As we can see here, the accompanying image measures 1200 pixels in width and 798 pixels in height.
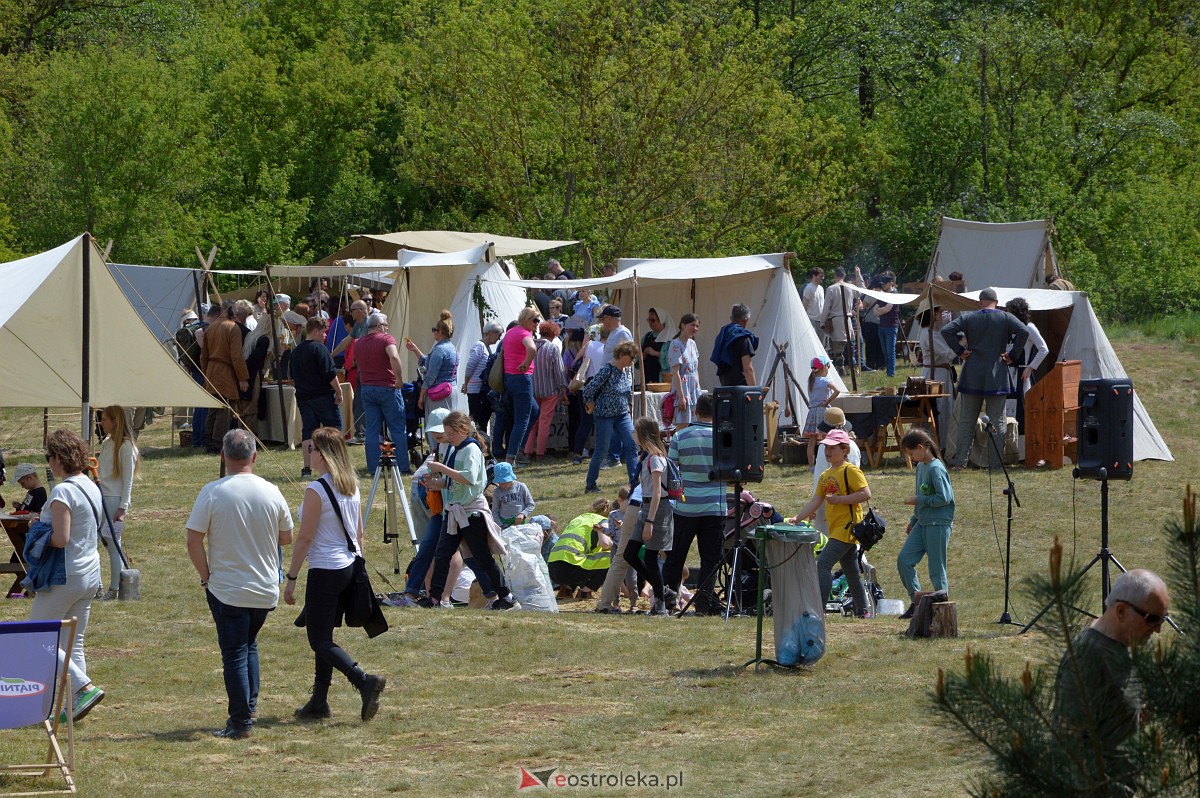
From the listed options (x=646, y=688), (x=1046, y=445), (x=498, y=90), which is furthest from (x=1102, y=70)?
(x=646, y=688)

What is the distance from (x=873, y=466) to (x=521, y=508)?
Result: 250 inches

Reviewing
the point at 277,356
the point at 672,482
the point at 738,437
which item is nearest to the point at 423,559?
the point at 672,482

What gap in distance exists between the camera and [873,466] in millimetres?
16547

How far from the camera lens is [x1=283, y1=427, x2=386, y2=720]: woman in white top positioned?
7.42 meters

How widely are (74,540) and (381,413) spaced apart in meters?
8.10

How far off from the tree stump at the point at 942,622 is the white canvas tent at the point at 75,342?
21.0 ft

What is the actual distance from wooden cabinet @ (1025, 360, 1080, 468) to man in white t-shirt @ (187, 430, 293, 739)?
10671mm

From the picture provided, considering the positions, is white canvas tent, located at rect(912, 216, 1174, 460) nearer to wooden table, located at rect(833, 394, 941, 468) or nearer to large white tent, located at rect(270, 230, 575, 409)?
wooden table, located at rect(833, 394, 941, 468)

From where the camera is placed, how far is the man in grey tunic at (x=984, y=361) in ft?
51.5

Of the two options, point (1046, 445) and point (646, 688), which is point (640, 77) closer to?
point (1046, 445)

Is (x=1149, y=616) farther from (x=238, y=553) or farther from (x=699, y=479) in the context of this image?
(x=699, y=479)

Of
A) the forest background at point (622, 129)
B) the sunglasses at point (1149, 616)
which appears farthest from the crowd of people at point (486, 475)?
the forest background at point (622, 129)

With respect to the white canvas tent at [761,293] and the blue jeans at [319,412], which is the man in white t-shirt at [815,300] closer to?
the white canvas tent at [761,293]

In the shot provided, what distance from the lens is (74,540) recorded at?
735cm
